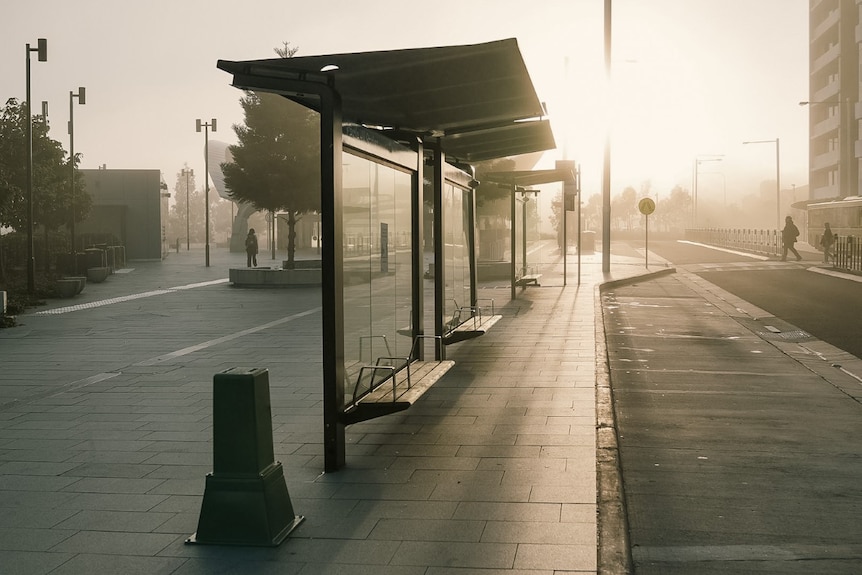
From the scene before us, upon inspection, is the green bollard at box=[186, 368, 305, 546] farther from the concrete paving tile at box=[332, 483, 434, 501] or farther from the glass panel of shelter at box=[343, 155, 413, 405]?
the glass panel of shelter at box=[343, 155, 413, 405]

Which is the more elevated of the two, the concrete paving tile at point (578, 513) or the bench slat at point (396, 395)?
the bench slat at point (396, 395)

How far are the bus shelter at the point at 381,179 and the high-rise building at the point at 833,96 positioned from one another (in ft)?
211

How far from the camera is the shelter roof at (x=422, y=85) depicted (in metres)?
6.39

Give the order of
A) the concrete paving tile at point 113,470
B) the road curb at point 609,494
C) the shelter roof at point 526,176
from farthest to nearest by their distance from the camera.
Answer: the shelter roof at point 526,176, the concrete paving tile at point 113,470, the road curb at point 609,494

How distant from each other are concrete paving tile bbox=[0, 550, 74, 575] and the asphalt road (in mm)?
2702

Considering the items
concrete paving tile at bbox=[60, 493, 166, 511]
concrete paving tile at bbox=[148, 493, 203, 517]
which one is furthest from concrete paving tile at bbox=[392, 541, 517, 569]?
concrete paving tile at bbox=[60, 493, 166, 511]

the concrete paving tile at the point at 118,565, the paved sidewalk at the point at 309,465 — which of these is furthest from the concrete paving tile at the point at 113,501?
the concrete paving tile at the point at 118,565

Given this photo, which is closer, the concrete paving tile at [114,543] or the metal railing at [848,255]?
the concrete paving tile at [114,543]

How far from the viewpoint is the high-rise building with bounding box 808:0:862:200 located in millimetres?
74125

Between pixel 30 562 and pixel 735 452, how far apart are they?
15.5 feet

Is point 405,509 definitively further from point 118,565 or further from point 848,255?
point 848,255

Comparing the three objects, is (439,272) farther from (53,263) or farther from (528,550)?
(53,263)

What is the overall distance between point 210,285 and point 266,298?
6551 millimetres

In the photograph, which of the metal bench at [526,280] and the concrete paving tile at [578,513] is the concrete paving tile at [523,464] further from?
the metal bench at [526,280]
